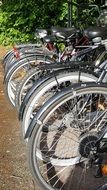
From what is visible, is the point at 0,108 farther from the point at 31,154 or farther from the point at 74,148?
the point at 31,154

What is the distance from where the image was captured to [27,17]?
33.3 ft

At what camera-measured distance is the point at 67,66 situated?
14.2 ft

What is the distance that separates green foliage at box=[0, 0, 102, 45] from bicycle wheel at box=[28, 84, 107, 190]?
548cm

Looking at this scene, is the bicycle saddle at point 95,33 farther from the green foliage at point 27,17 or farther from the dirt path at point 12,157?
the green foliage at point 27,17

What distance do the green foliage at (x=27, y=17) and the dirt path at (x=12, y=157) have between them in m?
4.15

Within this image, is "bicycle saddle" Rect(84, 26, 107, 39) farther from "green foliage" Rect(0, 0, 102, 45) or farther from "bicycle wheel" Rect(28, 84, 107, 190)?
"green foliage" Rect(0, 0, 102, 45)

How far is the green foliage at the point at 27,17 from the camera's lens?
9945 mm

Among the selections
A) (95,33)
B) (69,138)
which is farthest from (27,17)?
(69,138)

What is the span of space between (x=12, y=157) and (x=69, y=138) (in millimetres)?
747

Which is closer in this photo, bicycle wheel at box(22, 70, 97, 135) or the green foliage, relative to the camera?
bicycle wheel at box(22, 70, 97, 135)

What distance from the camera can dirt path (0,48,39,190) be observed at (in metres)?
4.38

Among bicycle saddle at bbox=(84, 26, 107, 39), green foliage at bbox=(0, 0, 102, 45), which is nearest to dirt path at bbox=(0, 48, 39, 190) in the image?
bicycle saddle at bbox=(84, 26, 107, 39)

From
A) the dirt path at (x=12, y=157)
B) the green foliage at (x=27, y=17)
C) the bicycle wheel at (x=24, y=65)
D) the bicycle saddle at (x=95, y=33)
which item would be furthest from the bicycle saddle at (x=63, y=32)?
the green foliage at (x=27, y=17)

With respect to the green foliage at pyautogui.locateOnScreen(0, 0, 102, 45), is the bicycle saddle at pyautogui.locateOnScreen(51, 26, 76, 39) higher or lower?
lower
